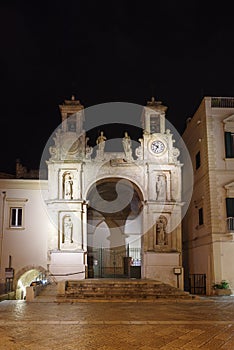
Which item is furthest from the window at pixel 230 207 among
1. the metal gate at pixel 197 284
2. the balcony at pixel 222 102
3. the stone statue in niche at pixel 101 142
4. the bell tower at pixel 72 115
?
the bell tower at pixel 72 115

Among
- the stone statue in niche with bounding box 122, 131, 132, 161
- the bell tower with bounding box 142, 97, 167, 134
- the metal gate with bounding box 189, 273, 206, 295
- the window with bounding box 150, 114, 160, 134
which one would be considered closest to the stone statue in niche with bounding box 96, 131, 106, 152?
the stone statue in niche with bounding box 122, 131, 132, 161

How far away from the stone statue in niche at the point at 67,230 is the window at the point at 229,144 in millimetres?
10428

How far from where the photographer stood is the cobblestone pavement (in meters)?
8.30

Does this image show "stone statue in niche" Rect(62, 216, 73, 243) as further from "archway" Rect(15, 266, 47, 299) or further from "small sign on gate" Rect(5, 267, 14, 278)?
"small sign on gate" Rect(5, 267, 14, 278)

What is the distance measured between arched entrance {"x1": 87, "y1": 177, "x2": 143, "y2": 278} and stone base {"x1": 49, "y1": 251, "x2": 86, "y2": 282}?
20.8ft

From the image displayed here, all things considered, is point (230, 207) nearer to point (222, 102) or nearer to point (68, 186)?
point (222, 102)

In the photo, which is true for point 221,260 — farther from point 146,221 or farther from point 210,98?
point 210,98

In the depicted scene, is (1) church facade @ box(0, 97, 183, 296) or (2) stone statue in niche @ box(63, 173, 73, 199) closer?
(1) church facade @ box(0, 97, 183, 296)

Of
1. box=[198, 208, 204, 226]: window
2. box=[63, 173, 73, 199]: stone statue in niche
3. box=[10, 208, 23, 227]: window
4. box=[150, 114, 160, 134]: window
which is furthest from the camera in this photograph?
box=[150, 114, 160, 134]: window

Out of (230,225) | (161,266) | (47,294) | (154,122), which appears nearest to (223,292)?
(230,225)

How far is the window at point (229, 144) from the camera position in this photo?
2584 cm

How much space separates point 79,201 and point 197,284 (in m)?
8.92

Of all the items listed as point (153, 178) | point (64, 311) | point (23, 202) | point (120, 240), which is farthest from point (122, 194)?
point (64, 311)

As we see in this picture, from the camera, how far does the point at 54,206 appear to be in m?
26.4
